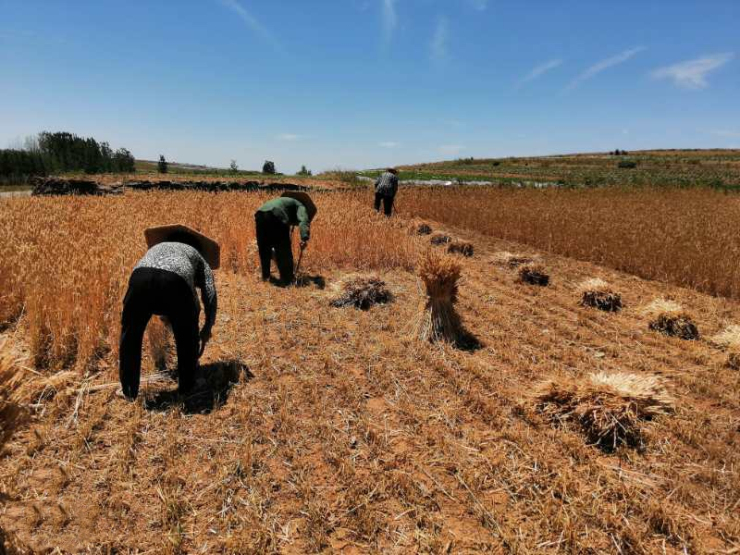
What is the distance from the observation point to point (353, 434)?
295 centimetres

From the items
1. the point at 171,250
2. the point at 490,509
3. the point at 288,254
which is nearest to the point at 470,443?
the point at 490,509

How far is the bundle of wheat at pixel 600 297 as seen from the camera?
5938 millimetres

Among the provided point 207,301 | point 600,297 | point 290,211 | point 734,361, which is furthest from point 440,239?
point 207,301

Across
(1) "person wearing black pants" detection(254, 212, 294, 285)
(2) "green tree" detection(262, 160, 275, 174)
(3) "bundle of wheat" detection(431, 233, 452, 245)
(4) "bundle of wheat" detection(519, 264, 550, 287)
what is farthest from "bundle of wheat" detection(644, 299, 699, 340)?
(2) "green tree" detection(262, 160, 275, 174)

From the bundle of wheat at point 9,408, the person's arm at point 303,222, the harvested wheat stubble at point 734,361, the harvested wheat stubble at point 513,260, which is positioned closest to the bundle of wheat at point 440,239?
the harvested wheat stubble at point 513,260

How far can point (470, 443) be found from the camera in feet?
9.44

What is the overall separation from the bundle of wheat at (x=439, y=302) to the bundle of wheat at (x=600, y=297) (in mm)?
2794

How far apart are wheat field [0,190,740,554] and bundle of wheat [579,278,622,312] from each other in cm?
25

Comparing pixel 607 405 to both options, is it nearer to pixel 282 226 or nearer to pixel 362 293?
pixel 362 293

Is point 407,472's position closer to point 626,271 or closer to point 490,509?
point 490,509

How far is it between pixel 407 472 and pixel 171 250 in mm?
2528

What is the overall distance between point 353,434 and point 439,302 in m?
2.21

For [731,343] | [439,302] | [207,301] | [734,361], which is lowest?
[734,361]

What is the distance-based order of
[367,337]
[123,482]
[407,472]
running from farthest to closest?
[367,337] < [407,472] < [123,482]
